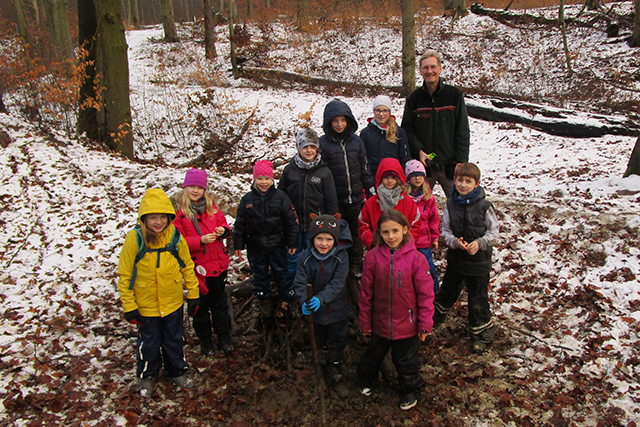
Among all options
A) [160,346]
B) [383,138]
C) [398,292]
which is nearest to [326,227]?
[398,292]

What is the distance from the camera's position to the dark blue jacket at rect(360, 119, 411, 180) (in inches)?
192

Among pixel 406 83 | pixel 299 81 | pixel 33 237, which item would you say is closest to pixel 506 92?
pixel 406 83

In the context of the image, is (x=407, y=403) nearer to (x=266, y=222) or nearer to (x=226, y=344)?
(x=226, y=344)

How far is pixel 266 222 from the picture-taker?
4281 mm

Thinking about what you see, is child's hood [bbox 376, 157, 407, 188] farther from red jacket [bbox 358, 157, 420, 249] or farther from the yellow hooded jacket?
the yellow hooded jacket

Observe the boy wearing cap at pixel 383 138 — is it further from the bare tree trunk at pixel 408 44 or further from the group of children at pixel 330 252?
the bare tree trunk at pixel 408 44

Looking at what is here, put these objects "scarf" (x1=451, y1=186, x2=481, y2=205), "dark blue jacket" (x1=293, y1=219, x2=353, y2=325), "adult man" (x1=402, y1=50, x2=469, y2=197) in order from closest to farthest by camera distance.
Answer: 1. "dark blue jacket" (x1=293, y1=219, x2=353, y2=325)
2. "scarf" (x1=451, y1=186, x2=481, y2=205)
3. "adult man" (x1=402, y1=50, x2=469, y2=197)

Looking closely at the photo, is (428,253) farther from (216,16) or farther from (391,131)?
(216,16)

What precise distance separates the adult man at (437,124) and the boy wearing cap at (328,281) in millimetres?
1906

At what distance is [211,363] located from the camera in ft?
13.7

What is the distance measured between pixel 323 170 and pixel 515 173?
6.21m

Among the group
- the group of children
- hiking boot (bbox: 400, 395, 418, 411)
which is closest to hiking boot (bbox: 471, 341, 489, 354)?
the group of children

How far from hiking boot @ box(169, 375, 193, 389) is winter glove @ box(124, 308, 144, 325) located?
2.58ft

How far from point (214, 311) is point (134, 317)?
101cm
